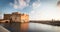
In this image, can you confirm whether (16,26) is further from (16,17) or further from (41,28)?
(41,28)

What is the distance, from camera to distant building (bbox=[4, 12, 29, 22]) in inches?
296

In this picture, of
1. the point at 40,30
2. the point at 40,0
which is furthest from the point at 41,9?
the point at 40,30

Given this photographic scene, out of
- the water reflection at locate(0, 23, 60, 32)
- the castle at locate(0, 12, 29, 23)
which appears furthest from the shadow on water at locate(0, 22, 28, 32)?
the castle at locate(0, 12, 29, 23)

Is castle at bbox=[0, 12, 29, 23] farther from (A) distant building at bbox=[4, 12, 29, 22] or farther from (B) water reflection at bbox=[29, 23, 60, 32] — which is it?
(B) water reflection at bbox=[29, 23, 60, 32]

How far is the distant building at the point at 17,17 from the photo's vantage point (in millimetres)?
7514

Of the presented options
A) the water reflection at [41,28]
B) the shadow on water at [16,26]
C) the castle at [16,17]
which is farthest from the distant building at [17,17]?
the water reflection at [41,28]

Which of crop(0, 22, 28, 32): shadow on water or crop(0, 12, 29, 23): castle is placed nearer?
crop(0, 22, 28, 32): shadow on water

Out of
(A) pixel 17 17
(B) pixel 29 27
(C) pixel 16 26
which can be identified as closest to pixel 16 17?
(A) pixel 17 17

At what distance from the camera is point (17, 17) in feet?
24.9

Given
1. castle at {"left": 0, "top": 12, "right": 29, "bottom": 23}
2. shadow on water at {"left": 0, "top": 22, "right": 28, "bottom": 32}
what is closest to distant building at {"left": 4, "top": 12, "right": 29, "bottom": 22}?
castle at {"left": 0, "top": 12, "right": 29, "bottom": 23}

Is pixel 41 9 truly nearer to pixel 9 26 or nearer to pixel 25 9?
pixel 25 9

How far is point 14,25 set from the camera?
7.61 meters

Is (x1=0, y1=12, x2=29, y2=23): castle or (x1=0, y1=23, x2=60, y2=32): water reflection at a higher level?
(x1=0, y1=12, x2=29, y2=23): castle

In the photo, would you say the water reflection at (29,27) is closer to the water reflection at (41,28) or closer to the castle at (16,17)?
the water reflection at (41,28)
